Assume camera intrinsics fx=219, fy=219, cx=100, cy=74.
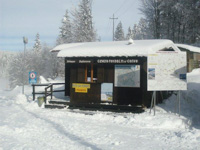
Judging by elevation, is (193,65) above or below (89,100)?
above

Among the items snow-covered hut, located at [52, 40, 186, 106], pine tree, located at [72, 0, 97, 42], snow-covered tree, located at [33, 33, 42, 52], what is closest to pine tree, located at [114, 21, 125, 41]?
snow-covered tree, located at [33, 33, 42, 52]

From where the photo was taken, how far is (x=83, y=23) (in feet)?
119

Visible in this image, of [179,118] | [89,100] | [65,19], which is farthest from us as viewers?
[65,19]

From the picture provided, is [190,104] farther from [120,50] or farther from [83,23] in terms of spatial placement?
[83,23]

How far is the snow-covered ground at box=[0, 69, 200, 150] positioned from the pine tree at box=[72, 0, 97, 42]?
24.2 m

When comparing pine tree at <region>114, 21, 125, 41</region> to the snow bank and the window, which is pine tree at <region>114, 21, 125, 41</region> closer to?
the snow bank

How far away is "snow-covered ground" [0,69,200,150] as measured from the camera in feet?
22.3

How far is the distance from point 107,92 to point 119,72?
51.4 inches

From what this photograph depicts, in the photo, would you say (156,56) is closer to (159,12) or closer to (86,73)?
(86,73)

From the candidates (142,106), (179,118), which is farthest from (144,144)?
(142,106)

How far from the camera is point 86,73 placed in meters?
12.7

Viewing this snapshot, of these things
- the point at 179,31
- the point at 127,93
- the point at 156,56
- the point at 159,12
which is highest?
the point at 159,12

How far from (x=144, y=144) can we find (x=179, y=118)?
11.9 feet

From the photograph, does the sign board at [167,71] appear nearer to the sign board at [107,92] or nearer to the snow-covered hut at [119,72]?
the snow-covered hut at [119,72]
